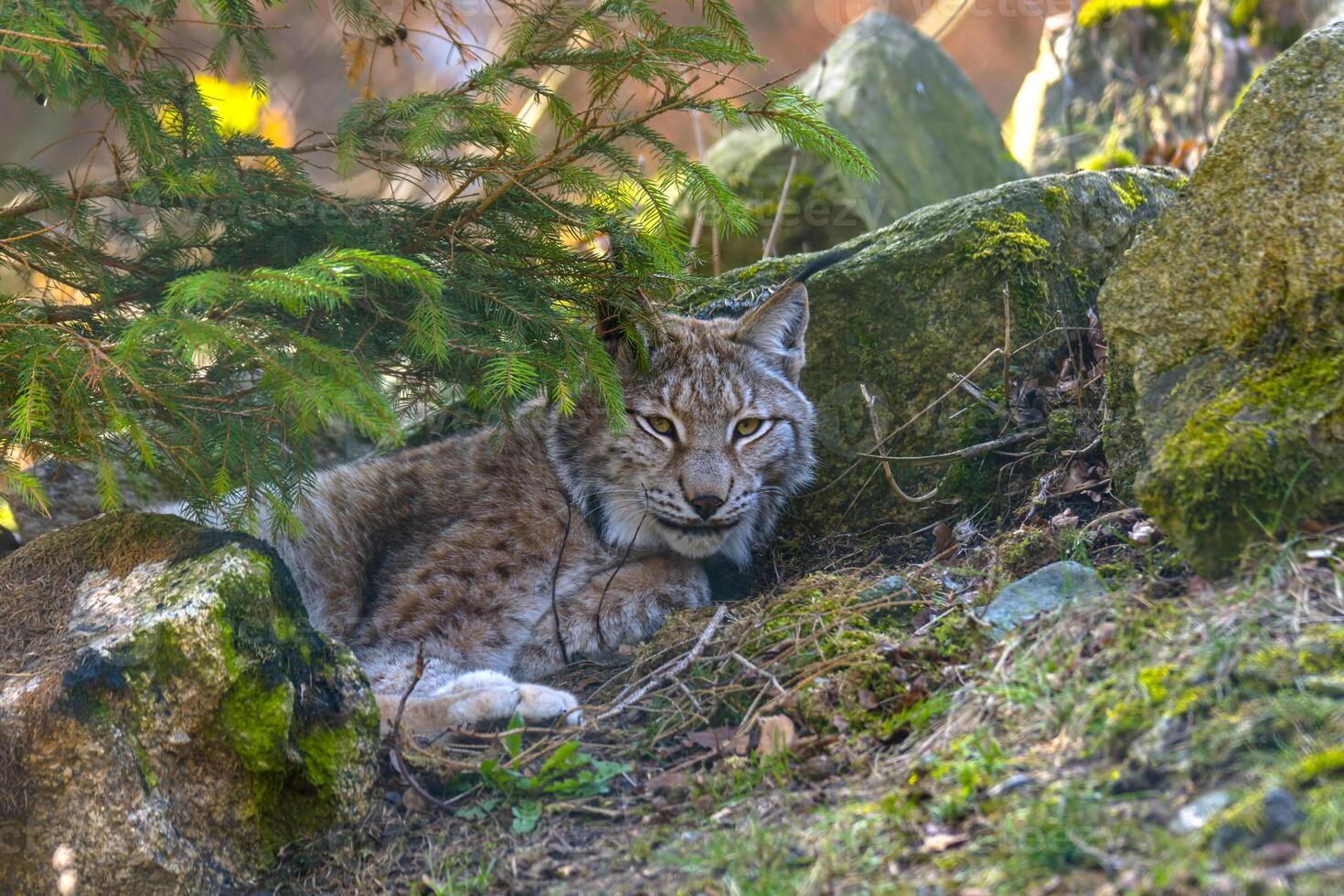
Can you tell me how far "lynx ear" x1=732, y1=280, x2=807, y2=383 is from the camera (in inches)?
179

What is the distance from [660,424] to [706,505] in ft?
1.30

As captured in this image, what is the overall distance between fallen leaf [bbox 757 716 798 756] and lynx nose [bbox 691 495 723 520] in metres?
1.24

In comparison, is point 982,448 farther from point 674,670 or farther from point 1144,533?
point 674,670

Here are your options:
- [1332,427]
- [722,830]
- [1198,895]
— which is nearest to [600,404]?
[722,830]

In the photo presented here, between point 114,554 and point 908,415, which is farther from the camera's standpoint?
point 908,415

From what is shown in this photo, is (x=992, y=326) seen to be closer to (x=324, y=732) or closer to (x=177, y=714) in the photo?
(x=324, y=732)

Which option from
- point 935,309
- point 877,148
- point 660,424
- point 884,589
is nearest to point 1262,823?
point 884,589

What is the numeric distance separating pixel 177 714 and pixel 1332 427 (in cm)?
290

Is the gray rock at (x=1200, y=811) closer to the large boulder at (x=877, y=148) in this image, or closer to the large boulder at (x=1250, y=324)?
the large boulder at (x=1250, y=324)

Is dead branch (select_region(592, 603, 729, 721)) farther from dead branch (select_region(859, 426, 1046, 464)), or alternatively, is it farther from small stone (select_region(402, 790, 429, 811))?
dead branch (select_region(859, 426, 1046, 464))

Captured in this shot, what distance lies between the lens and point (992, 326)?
14.8 ft

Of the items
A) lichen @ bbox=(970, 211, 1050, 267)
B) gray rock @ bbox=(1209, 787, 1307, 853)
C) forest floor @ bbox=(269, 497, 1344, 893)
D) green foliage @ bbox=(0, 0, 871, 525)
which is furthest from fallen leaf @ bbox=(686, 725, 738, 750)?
lichen @ bbox=(970, 211, 1050, 267)

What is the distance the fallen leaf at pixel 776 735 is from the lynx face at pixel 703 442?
4.20 ft

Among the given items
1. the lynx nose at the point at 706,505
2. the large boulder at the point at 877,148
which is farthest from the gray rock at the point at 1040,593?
the large boulder at the point at 877,148
